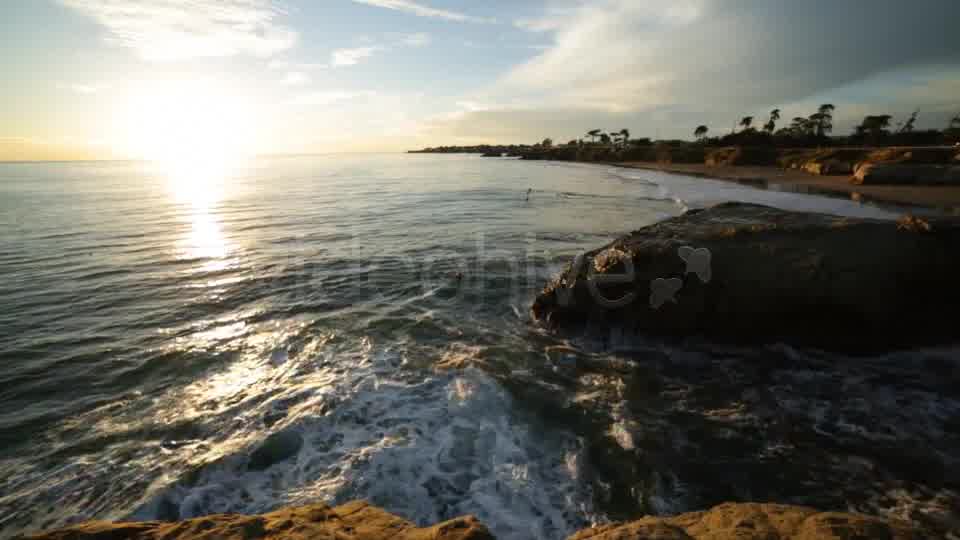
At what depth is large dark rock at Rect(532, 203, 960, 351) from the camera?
20.3 ft

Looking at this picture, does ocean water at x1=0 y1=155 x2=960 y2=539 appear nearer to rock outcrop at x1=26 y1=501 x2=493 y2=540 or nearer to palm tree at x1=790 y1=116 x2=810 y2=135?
rock outcrop at x1=26 y1=501 x2=493 y2=540

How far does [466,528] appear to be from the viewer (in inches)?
99.9

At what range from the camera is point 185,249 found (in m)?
14.7

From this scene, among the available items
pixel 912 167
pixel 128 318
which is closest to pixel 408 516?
pixel 128 318

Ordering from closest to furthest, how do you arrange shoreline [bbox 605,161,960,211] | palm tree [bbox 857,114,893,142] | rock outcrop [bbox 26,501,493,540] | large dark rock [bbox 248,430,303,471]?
rock outcrop [bbox 26,501,493,540] < large dark rock [bbox 248,430,303,471] < shoreline [bbox 605,161,960,211] < palm tree [bbox 857,114,893,142]

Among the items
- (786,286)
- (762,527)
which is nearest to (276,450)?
(762,527)

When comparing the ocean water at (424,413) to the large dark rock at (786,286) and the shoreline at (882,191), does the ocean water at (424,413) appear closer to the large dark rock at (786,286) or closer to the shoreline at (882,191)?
the large dark rock at (786,286)

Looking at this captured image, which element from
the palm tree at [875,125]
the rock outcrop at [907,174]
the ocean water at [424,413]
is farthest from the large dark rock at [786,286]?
the palm tree at [875,125]

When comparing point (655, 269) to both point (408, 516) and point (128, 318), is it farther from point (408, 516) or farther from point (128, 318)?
point (128, 318)

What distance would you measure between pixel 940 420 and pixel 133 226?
89.7ft

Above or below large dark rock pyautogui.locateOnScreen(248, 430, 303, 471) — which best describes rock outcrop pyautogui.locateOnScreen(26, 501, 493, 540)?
above

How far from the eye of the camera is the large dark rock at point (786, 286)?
6.19 meters

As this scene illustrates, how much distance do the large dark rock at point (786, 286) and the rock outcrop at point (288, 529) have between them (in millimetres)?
5198

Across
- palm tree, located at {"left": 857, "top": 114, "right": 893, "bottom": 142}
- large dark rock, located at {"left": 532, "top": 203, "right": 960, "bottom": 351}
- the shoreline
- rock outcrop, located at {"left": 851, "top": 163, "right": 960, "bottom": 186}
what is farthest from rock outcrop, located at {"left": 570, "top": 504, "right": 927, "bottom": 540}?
palm tree, located at {"left": 857, "top": 114, "right": 893, "bottom": 142}
